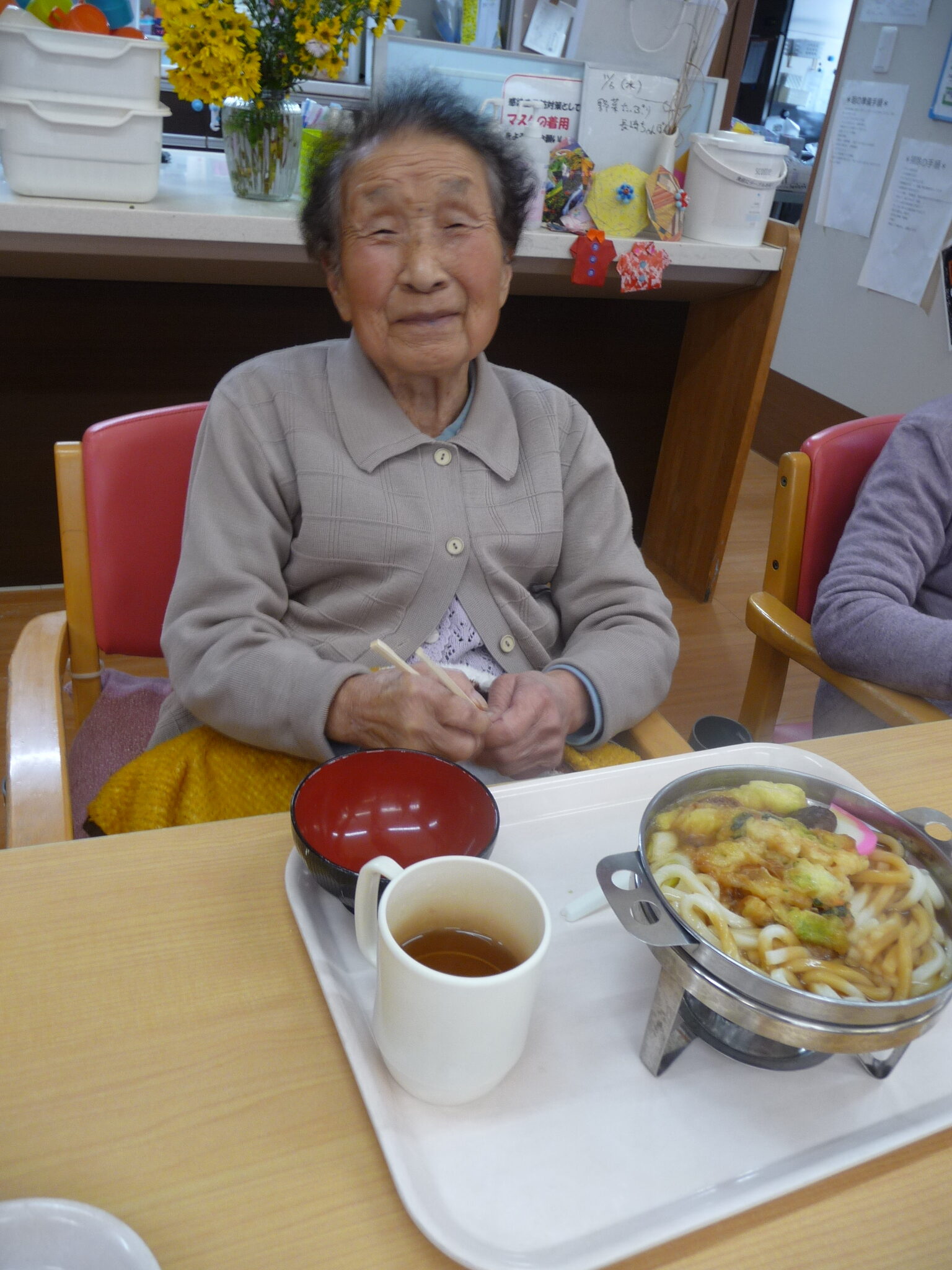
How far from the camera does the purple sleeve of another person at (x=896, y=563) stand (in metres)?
1.34

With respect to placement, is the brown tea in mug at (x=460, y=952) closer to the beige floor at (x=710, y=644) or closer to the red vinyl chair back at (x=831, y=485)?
the red vinyl chair back at (x=831, y=485)

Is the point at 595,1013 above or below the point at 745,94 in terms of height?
below

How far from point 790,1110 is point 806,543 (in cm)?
104

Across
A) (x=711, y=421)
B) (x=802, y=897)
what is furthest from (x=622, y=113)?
(x=802, y=897)

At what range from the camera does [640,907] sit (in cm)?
65

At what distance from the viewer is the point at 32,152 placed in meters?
1.93

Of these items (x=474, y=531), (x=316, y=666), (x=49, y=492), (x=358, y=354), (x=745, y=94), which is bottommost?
(x=49, y=492)

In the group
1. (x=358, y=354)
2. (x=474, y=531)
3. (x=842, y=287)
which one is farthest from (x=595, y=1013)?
(x=842, y=287)

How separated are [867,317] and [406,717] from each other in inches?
139

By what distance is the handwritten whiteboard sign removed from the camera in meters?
2.49

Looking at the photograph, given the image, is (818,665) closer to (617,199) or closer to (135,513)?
(135,513)

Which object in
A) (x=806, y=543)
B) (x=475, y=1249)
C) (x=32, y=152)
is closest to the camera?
(x=475, y=1249)

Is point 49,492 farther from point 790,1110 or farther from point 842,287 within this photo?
point 842,287

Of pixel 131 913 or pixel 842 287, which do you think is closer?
pixel 131 913
